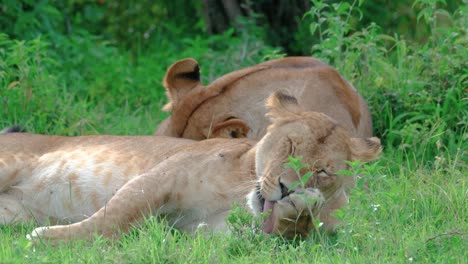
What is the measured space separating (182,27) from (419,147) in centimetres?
349

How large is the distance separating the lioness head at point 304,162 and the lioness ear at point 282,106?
1cm

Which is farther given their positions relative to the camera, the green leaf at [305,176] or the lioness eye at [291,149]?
the lioness eye at [291,149]

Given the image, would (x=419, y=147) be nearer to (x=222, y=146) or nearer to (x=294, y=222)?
(x=222, y=146)

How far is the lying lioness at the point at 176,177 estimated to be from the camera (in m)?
3.93

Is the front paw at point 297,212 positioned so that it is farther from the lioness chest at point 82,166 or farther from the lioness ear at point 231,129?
the lioness ear at point 231,129

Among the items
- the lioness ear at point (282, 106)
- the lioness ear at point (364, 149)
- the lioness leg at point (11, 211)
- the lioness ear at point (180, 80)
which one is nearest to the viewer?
the lioness ear at point (364, 149)

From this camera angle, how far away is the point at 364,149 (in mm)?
4191

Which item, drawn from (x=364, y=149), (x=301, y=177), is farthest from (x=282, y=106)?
(x=301, y=177)

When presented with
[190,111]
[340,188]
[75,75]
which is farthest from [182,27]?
[340,188]

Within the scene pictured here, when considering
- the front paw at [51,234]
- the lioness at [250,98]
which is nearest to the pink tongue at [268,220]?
the front paw at [51,234]

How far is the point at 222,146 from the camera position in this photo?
15.0ft

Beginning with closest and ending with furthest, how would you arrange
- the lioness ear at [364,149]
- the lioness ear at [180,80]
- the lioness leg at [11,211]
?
the lioness ear at [364,149] < the lioness leg at [11,211] < the lioness ear at [180,80]

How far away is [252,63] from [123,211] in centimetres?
308

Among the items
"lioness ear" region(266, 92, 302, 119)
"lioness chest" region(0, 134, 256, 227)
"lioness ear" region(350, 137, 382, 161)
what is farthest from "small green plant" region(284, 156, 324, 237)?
"lioness chest" region(0, 134, 256, 227)
